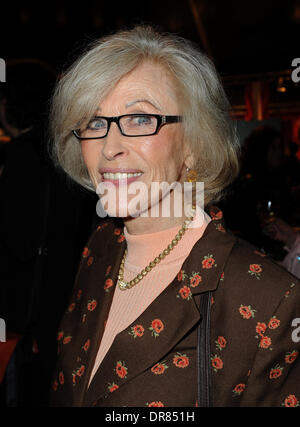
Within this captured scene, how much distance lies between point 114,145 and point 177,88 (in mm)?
259

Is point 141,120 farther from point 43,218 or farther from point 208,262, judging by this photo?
point 43,218

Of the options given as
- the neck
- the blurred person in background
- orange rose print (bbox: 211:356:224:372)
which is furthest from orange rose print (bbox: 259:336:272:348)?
the blurred person in background

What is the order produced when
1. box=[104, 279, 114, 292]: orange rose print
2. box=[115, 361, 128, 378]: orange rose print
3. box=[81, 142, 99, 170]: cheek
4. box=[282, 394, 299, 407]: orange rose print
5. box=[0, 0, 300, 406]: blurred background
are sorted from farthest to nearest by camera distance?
box=[0, 0, 300, 406]: blurred background, box=[104, 279, 114, 292]: orange rose print, box=[81, 142, 99, 170]: cheek, box=[115, 361, 128, 378]: orange rose print, box=[282, 394, 299, 407]: orange rose print

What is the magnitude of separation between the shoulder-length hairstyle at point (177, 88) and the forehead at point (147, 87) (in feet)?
0.05

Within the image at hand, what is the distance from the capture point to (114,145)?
1.18 meters

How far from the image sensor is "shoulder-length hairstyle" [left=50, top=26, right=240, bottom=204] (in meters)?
1.22

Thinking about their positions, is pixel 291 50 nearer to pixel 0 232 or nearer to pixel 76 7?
pixel 76 7

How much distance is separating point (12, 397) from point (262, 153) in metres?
2.32

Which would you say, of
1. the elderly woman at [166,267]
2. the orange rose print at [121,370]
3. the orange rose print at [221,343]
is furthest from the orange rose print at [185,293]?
the orange rose print at [121,370]

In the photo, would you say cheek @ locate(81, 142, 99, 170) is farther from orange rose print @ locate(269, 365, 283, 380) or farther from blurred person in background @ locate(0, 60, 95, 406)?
blurred person in background @ locate(0, 60, 95, 406)

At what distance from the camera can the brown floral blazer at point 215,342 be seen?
3.41 feet

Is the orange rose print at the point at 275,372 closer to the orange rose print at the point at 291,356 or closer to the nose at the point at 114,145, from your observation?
the orange rose print at the point at 291,356

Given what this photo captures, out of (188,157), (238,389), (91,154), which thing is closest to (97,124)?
(91,154)
